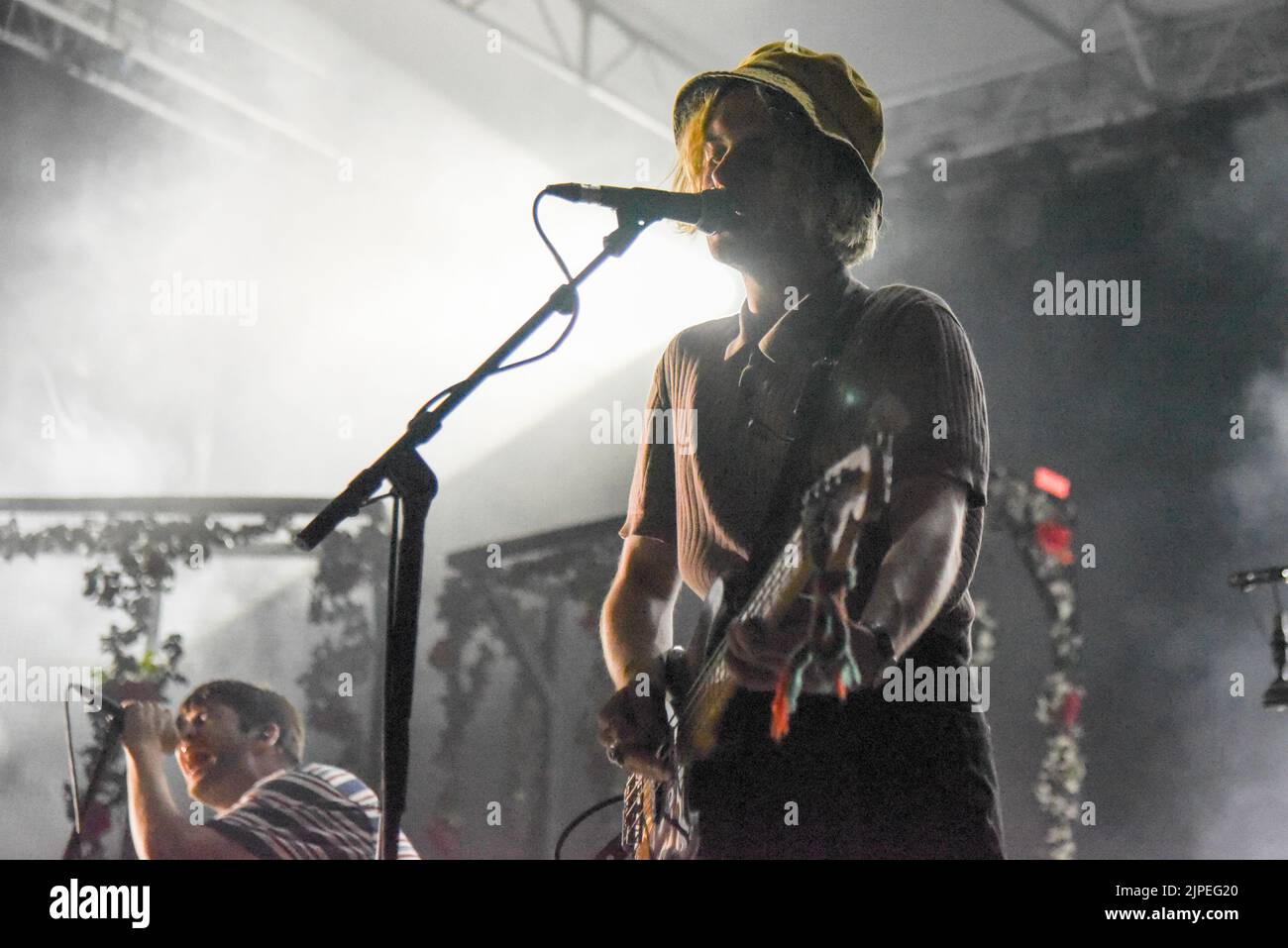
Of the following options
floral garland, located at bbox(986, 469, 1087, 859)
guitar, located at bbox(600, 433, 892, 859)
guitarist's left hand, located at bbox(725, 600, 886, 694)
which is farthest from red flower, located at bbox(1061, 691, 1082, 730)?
guitarist's left hand, located at bbox(725, 600, 886, 694)

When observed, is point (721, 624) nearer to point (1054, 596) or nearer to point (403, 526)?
point (403, 526)

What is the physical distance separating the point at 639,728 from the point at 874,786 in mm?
357

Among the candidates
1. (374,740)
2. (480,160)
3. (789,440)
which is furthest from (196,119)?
(789,440)

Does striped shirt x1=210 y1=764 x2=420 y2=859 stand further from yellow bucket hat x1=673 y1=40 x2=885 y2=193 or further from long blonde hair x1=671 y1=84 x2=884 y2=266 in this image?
yellow bucket hat x1=673 y1=40 x2=885 y2=193

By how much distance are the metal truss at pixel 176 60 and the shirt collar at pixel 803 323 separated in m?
5.27

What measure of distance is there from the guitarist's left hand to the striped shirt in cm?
145

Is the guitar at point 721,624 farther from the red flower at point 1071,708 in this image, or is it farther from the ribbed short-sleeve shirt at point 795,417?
the red flower at point 1071,708

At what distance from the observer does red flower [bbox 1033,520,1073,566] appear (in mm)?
5293

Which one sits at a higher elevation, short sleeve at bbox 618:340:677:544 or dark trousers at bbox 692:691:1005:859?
short sleeve at bbox 618:340:677:544

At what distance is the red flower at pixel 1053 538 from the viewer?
5.29 m

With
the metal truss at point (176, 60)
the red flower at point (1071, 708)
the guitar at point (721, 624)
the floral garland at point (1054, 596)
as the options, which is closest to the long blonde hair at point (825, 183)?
the guitar at point (721, 624)

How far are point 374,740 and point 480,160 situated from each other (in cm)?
312

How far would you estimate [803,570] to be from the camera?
1.43 m

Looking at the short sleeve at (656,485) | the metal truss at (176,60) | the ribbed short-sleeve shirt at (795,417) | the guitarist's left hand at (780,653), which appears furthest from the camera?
the metal truss at (176,60)
